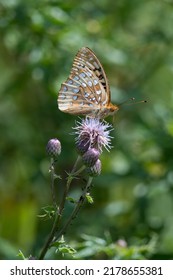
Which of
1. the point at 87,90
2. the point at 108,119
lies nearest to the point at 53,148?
the point at 87,90

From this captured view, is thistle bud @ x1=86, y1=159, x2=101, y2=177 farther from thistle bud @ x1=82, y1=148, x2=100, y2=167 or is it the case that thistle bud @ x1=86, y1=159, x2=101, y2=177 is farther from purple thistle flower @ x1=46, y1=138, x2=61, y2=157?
purple thistle flower @ x1=46, y1=138, x2=61, y2=157

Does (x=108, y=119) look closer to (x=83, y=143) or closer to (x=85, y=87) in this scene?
(x=85, y=87)

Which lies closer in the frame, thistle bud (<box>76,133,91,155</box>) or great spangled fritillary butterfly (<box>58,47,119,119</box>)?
thistle bud (<box>76,133,91,155</box>)

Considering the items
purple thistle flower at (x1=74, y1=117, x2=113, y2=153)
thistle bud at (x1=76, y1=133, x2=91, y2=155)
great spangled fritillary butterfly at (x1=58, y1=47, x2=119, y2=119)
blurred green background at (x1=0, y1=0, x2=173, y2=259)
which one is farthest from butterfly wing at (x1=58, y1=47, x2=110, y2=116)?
blurred green background at (x1=0, y1=0, x2=173, y2=259)

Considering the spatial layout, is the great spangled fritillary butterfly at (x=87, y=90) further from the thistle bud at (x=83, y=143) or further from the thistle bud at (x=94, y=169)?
the thistle bud at (x=94, y=169)

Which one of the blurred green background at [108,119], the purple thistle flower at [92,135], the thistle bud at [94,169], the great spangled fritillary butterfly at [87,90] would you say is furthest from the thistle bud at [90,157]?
the blurred green background at [108,119]

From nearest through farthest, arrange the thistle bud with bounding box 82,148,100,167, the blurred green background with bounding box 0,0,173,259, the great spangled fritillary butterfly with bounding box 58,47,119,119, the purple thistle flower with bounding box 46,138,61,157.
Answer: the thistle bud with bounding box 82,148,100,167, the purple thistle flower with bounding box 46,138,61,157, the great spangled fritillary butterfly with bounding box 58,47,119,119, the blurred green background with bounding box 0,0,173,259
